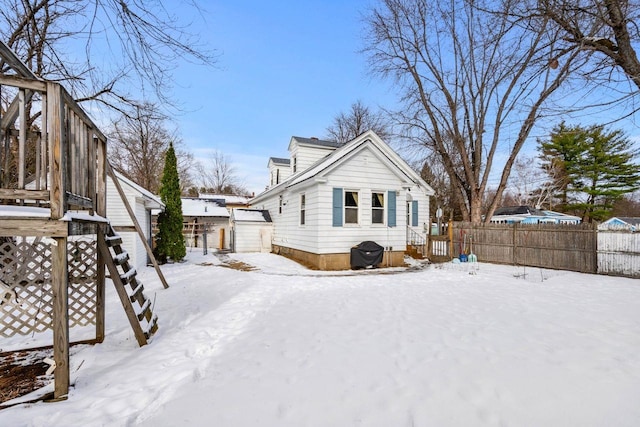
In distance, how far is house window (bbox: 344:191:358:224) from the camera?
37.4ft

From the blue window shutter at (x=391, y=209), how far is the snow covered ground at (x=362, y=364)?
17.0 ft

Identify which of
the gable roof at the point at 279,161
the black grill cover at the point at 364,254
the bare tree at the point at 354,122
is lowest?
the black grill cover at the point at 364,254

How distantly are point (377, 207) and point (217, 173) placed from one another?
3917cm

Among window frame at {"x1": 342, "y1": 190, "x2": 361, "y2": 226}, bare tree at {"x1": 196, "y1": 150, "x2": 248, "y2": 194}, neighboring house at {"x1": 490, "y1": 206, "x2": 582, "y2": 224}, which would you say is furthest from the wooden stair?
bare tree at {"x1": 196, "y1": 150, "x2": 248, "y2": 194}

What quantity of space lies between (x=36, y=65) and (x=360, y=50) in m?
14.5

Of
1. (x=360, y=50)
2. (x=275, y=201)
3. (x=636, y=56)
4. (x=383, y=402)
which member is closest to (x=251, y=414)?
(x=383, y=402)

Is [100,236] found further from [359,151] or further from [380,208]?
[380,208]

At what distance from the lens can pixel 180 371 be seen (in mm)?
3348

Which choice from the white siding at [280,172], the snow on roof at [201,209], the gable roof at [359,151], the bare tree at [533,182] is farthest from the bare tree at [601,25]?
the bare tree at [533,182]

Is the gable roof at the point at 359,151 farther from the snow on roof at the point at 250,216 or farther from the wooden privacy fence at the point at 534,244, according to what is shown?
the wooden privacy fence at the point at 534,244

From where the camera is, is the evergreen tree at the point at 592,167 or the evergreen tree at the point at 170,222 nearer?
the evergreen tree at the point at 170,222

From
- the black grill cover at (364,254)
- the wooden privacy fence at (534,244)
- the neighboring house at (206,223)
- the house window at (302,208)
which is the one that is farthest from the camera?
the neighboring house at (206,223)

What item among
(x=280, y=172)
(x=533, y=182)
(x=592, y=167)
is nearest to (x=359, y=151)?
(x=280, y=172)

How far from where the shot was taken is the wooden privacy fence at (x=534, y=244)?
1037 centimetres
